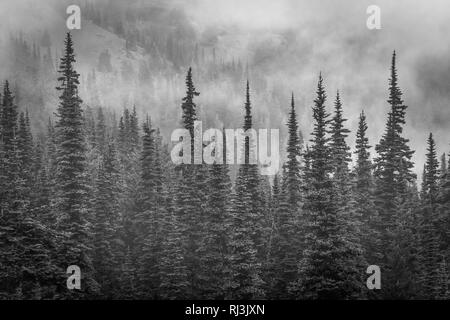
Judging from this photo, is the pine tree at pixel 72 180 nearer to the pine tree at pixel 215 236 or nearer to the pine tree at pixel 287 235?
the pine tree at pixel 215 236

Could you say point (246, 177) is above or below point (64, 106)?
below

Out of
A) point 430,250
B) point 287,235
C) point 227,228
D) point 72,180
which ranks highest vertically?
point 72,180

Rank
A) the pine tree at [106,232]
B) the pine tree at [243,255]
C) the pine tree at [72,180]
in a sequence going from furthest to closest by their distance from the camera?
1. the pine tree at [106,232]
2. the pine tree at [72,180]
3. the pine tree at [243,255]

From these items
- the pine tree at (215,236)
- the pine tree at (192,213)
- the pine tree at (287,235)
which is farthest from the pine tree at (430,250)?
the pine tree at (192,213)

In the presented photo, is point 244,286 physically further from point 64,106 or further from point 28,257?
point 64,106

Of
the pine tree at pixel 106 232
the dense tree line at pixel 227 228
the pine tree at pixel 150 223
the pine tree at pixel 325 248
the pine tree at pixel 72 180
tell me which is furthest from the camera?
the pine tree at pixel 150 223

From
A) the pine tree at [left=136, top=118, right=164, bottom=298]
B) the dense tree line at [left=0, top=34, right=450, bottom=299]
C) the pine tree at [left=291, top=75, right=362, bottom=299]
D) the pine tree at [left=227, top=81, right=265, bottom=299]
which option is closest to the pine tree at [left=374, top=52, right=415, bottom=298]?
the dense tree line at [left=0, top=34, right=450, bottom=299]

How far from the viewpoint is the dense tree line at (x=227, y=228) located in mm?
30344

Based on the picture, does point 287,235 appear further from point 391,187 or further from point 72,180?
point 72,180

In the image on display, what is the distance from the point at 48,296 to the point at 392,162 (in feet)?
106

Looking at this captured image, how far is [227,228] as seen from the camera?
128 ft

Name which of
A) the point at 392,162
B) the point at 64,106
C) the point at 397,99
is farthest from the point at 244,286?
the point at 397,99

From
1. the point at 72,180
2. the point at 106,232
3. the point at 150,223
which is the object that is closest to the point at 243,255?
the point at 150,223
